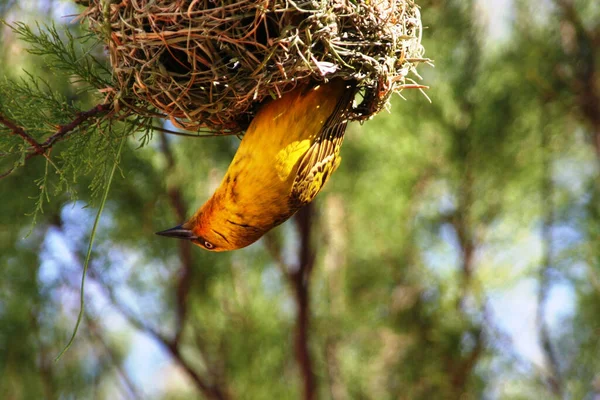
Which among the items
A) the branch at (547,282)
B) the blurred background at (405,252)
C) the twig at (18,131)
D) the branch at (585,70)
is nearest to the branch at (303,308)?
the blurred background at (405,252)

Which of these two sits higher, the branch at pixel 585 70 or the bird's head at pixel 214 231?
the bird's head at pixel 214 231

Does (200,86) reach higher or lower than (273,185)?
higher

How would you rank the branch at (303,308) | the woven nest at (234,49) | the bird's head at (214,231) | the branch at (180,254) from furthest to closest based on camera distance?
the branch at (303,308) → the branch at (180,254) → the bird's head at (214,231) → the woven nest at (234,49)

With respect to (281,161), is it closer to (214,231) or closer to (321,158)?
(321,158)

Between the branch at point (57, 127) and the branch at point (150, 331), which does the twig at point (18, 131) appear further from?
the branch at point (150, 331)

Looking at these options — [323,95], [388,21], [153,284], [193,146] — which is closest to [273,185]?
[323,95]

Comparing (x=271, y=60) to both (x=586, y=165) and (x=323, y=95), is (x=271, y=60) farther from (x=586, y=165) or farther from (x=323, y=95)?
(x=586, y=165)

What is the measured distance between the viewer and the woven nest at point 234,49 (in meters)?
0.99

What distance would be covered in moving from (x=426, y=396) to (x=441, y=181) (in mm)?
1198

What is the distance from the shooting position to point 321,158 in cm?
109

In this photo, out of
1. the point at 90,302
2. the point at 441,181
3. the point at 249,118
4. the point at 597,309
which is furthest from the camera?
the point at 441,181

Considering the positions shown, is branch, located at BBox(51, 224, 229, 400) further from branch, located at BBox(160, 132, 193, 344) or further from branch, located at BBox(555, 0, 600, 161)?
branch, located at BBox(555, 0, 600, 161)

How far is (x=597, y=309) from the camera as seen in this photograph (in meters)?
3.59

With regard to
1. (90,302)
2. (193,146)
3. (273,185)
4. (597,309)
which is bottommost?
(597,309)
